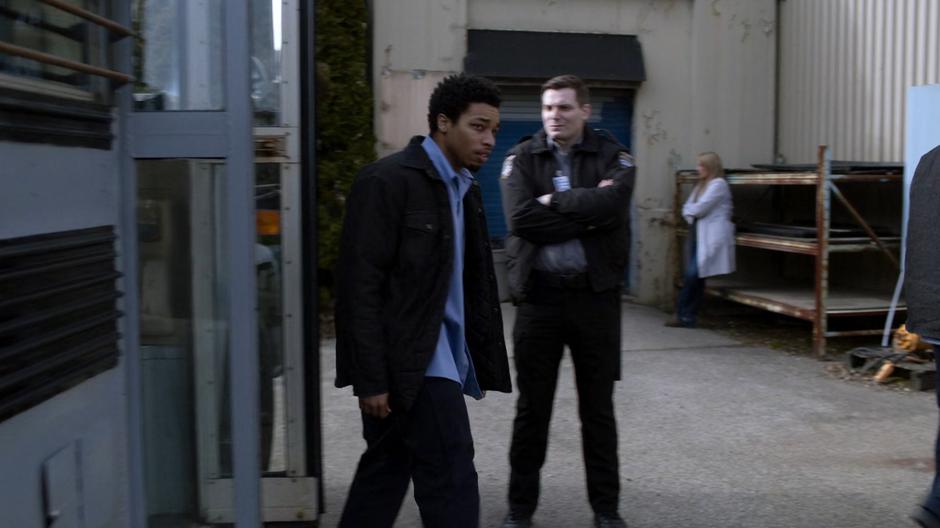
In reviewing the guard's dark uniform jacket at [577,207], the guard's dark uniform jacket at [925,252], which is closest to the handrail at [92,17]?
the guard's dark uniform jacket at [577,207]

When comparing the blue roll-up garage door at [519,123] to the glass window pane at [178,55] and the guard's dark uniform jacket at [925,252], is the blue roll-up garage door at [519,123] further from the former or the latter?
the glass window pane at [178,55]

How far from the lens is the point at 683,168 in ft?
35.1

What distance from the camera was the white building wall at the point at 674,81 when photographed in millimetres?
10391

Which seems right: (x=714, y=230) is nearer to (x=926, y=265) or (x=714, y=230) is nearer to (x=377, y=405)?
(x=926, y=265)

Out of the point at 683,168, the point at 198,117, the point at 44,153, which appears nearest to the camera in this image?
the point at 44,153

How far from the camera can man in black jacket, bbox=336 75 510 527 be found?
3201 mm

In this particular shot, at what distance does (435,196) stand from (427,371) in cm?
57

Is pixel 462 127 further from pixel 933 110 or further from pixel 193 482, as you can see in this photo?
pixel 933 110

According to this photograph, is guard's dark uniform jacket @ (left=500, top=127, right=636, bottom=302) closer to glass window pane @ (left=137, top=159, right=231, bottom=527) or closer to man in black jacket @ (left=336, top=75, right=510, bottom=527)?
man in black jacket @ (left=336, top=75, right=510, bottom=527)

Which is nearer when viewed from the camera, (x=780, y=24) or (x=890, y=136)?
(x=890, y=136)

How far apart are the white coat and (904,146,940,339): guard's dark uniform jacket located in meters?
5.55

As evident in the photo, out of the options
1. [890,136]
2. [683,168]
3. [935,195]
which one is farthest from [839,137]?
[935,195]

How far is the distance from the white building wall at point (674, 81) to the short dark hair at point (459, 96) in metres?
6.95

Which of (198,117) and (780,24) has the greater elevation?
(780,24)
